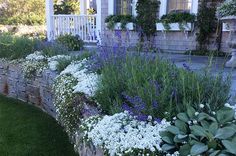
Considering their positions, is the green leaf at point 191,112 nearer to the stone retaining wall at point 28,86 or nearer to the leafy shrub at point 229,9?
the stone retaining wall at point 28,86

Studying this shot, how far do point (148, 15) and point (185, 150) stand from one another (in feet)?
21.2

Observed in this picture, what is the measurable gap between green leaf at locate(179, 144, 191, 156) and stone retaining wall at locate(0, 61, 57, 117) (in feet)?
10.1

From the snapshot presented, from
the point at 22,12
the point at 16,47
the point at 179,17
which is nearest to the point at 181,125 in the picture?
the point at 16,47

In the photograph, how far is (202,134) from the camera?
1704mm

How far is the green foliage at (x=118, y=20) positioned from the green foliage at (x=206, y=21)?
1870mm

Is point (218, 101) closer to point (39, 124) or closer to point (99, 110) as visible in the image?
point (99, 110)

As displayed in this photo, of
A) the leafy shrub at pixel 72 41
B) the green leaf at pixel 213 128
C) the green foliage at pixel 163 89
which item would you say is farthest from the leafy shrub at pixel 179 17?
the green leaf at pixel 213 128

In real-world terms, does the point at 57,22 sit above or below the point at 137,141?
above

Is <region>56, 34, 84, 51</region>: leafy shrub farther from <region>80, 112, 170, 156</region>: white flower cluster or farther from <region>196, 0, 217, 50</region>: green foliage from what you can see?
<region>80, 112, 170, 156</region>: white flower cluster

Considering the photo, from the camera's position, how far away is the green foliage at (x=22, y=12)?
60.1 ft

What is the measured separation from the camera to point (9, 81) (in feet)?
19.4

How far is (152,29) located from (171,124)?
606 cm

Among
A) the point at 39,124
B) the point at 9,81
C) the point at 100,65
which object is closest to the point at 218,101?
the point at 100,65

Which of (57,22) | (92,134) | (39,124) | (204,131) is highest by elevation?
(57,22)
